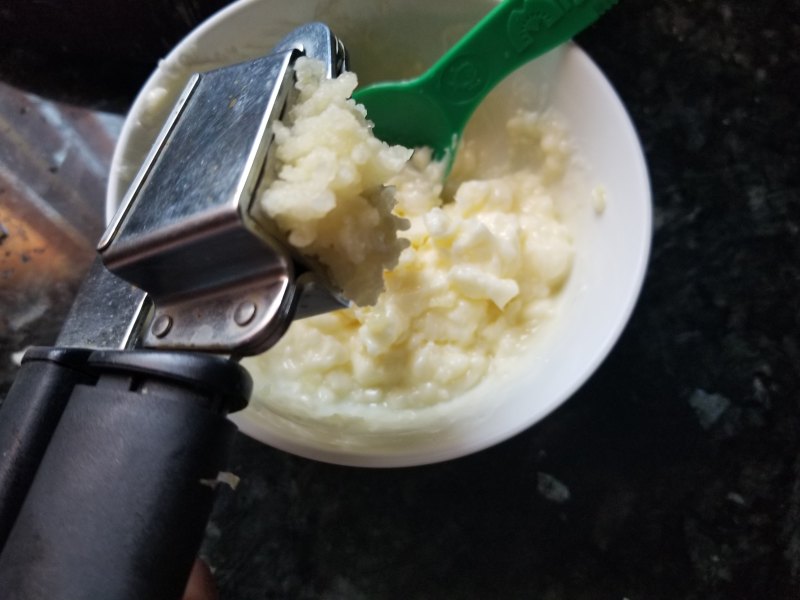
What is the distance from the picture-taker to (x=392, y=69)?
3.38 feet

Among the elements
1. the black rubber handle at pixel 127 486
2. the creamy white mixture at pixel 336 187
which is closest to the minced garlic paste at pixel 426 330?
the creamy white mixture at pixel 336 187

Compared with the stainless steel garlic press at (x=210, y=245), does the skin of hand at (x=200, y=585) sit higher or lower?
lower

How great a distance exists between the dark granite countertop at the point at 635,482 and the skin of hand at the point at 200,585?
0.11 metres

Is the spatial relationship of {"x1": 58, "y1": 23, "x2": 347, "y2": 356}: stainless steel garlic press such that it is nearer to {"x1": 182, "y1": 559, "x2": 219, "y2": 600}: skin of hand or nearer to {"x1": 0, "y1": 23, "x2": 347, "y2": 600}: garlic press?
{"x1": 0, "y1": 23, "x2": 347, "y2": 600}: garlic press

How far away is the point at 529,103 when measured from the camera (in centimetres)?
98

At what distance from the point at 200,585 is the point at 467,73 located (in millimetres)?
721

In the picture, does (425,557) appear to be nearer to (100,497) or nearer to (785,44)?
(100,497)

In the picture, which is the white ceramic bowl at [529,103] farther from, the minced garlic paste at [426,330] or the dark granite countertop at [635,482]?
the dark granite countertop at [635,482]

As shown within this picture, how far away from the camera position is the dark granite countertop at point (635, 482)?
853mm

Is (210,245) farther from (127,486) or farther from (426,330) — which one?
(426,330)

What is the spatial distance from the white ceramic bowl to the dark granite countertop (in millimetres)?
139

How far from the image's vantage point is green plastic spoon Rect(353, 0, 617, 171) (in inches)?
33.1

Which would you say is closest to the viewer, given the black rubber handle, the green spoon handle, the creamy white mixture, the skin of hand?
the black rubber handle

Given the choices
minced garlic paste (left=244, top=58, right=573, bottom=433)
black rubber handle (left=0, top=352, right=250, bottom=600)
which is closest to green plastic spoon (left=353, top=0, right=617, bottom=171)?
minced garlic paste (left=244, top=58, right=573, bottom=433)
